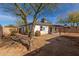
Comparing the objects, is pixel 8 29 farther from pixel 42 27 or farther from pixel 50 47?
pixel 50 47

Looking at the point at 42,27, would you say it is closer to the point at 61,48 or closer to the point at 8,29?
the point at 61,48

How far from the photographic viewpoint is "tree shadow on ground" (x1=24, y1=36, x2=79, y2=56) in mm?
5957

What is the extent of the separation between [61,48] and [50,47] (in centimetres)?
25

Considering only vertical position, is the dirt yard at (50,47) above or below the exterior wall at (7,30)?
below

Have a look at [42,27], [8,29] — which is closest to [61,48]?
[42,27]

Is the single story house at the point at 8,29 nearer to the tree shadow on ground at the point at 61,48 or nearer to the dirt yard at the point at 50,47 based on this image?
the dirt yard at the point at 50,47

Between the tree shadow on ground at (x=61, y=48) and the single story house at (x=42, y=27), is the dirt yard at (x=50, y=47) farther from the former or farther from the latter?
the single story house at (x=42, y=27)

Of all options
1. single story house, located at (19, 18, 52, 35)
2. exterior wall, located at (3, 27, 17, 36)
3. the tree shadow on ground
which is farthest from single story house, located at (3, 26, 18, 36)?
the tree shadow on ground

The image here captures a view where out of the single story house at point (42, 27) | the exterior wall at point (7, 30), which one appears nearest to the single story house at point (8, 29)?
the exterior wall at point (7, 30)

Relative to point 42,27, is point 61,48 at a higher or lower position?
lower

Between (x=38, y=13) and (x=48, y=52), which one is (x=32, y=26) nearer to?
(x=38, y=13)

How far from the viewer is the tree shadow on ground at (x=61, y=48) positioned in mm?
5957

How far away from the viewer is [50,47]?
240 inches

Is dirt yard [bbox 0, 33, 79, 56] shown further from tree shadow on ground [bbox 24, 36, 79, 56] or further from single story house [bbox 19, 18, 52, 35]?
single story house [bbox 19, 18, 52, 35]
